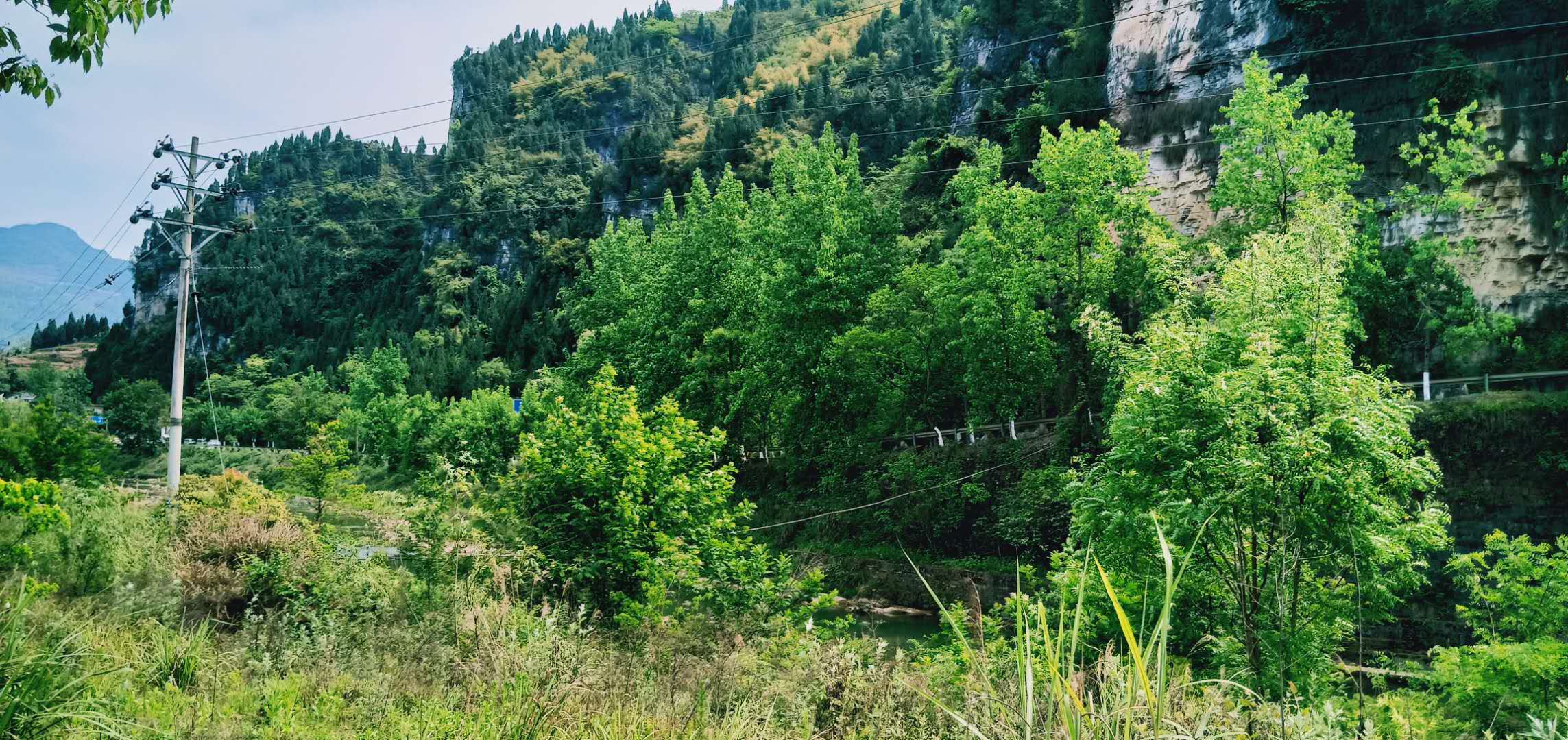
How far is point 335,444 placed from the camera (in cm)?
2991

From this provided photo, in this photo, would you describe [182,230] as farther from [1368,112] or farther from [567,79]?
[567,79]

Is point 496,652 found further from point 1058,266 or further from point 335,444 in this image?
point 335,444

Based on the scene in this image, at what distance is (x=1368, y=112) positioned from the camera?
2670 cm

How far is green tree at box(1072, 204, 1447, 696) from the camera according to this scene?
9.90 m

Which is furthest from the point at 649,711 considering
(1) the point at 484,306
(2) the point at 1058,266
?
(1) the point at 484,306

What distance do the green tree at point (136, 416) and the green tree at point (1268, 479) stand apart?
75995 mm

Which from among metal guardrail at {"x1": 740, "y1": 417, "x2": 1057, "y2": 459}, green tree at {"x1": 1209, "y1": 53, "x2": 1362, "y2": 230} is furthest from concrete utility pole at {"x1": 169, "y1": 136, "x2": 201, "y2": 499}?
green tree at {"x1": 1209, "y1": 53, "x2": 1362, "y2": 230}

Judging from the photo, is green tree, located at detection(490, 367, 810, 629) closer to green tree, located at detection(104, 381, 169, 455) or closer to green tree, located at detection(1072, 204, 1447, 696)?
green tree, located at detection(1072, 204, 1447, 696)

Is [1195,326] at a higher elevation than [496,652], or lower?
higher

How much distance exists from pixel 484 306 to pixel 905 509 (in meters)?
92.4

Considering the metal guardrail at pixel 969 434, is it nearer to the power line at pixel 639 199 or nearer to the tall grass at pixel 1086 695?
the power line at pixel 639 199

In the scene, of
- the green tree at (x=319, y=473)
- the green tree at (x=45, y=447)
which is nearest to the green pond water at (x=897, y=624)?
the green tree at (x=319, y=473)

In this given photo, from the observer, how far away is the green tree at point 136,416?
6681 cm

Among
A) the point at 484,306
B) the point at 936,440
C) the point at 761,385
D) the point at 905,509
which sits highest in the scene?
the point at 484,306
